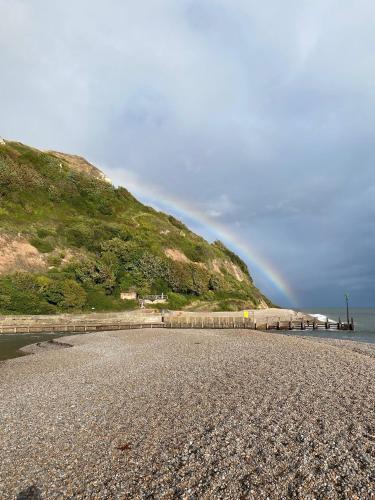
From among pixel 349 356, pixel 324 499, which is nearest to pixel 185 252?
pixel 349 356

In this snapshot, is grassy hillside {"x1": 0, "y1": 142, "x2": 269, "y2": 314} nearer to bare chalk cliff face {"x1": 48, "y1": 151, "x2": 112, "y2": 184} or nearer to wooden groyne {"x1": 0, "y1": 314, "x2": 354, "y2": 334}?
wooden groyne {"x1": 0, "y1": 314, "x2": 354, "y2": 334}

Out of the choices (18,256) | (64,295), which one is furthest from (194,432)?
(18,256)

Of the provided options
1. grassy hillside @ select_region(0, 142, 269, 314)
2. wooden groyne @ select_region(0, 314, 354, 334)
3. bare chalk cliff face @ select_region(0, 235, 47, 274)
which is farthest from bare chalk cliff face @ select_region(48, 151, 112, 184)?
wooden groyne @ select_region(0, 314, 354, 334)

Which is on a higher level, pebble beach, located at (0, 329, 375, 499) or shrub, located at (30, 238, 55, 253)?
shrub, located at (30, 238, 55, 253)

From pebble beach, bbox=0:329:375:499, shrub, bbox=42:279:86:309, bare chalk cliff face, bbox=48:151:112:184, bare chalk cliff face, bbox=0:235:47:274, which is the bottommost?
pebble beach, bbox=0:329:375:499

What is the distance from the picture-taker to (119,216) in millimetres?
108625

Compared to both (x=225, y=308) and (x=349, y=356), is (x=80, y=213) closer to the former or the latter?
(x=225, y=308)

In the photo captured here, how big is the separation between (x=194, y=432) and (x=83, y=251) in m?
73.9

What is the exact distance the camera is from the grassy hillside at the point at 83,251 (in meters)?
65.0

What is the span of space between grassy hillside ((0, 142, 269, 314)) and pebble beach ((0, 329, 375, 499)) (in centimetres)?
4737

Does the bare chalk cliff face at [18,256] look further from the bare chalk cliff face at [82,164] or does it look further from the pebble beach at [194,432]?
the bare chalk cliff face at [82,164]

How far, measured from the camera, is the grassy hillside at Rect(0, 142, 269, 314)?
213ft

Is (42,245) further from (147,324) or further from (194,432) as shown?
(194,432)

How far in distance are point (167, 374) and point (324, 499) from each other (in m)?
12.8
